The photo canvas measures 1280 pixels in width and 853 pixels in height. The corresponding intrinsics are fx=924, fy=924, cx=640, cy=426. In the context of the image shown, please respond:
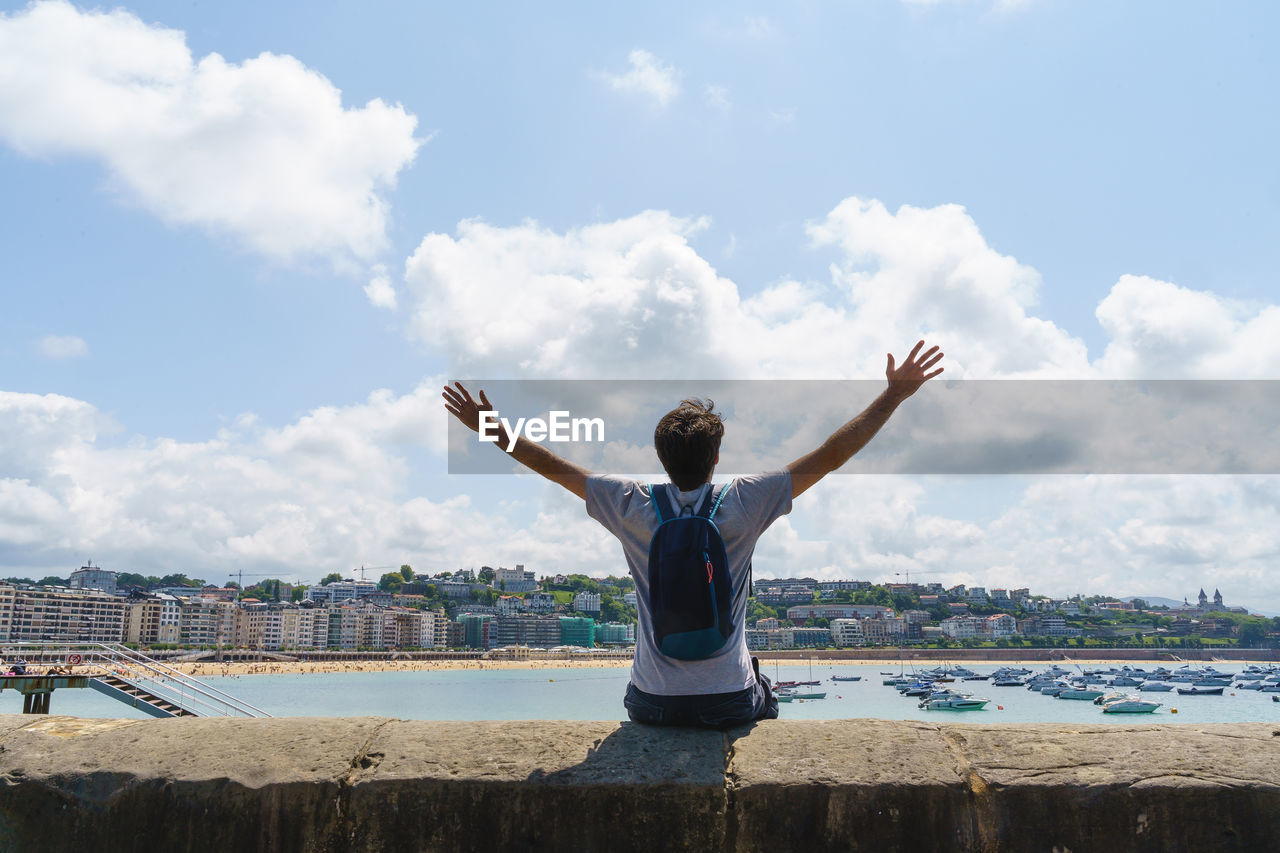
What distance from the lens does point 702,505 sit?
263 centimetres

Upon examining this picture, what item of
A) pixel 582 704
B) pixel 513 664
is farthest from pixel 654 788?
pixel 513 664

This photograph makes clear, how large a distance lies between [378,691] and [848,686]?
182ft

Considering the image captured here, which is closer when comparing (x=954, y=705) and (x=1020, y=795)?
(x=1020, y=795)

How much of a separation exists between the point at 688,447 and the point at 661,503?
0.18 metres

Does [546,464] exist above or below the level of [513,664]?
above

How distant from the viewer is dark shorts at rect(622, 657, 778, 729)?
256 centimetres

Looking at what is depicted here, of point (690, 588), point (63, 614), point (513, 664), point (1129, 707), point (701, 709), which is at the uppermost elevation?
point (690, 588)

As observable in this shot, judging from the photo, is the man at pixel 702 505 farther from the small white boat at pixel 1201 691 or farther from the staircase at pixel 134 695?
the small white boat at pixel 1201 691

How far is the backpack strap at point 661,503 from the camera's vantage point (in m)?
2.62

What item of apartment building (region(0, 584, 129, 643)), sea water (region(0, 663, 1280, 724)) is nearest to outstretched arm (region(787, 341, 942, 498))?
sea water (region(0, 663, 1280, 724))

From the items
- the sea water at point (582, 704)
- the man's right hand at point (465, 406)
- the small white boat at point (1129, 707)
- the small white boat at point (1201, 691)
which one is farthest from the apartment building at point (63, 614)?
the man's right hand at point (465, 406)

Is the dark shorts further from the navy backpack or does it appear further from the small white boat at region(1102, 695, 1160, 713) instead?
the small white boat at region(1102, 695, 1160, 713)

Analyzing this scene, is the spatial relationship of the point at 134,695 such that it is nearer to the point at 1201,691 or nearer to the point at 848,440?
the point at 848,440

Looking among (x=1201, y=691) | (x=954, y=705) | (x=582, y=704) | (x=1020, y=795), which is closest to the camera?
(x=1020, y=795)
